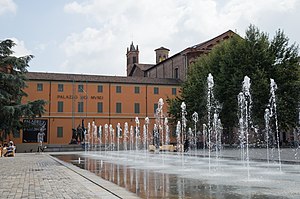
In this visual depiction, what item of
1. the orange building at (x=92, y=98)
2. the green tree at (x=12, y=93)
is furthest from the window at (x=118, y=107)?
the green tree at (x=12, y=93)

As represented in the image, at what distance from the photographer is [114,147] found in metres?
44.9

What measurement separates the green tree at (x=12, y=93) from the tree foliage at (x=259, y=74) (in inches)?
695

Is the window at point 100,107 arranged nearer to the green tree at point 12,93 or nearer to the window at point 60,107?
the window at point 60,107

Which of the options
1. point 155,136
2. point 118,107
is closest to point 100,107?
point 118,107

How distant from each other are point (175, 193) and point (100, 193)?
1.56 m

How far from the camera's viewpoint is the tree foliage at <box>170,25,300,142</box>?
25.6 m

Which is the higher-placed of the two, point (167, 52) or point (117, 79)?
point (167, 52)

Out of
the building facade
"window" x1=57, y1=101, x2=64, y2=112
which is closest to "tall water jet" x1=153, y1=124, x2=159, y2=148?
the building facade

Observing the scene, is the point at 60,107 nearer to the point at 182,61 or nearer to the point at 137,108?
the point at 137,108

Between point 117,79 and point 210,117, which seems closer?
point 210,117

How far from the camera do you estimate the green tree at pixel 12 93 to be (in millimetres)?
34594

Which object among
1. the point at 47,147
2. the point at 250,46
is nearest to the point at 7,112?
Result: the point at 47,147

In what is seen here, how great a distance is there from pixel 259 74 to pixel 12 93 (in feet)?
81.2

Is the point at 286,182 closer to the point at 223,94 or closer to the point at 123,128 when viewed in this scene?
the point at 223,94
